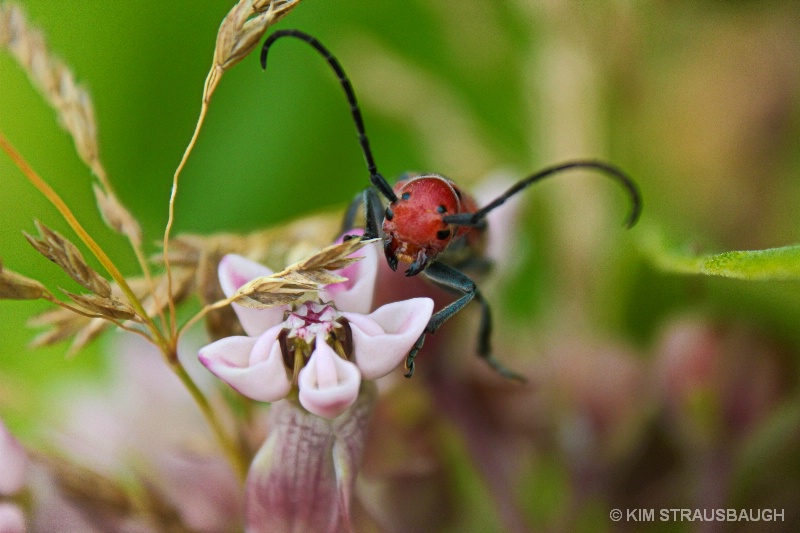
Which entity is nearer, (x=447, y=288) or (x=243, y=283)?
(x=243, y=283)

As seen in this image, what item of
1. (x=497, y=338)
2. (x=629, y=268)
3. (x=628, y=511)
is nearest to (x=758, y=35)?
(x=629, y=268)

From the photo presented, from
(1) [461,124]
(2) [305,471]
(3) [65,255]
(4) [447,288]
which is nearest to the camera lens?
(3) [65,255]

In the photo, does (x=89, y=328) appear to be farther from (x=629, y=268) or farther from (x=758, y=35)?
(x=758, y=35)

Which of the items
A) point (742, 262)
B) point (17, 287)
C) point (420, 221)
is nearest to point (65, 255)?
point (17, 287)

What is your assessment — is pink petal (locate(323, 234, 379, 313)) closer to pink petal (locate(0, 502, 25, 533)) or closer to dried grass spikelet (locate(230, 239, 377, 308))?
dried grass spikelet (locate(230, 239, 377, 308))

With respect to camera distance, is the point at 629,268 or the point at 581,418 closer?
the point at 581,418

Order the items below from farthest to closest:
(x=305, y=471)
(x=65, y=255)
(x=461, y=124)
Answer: (x=461, y=124) < (x=305, y=471) < (x=65, y=255)

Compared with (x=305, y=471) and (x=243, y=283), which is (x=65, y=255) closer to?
(x=243, y=283)
